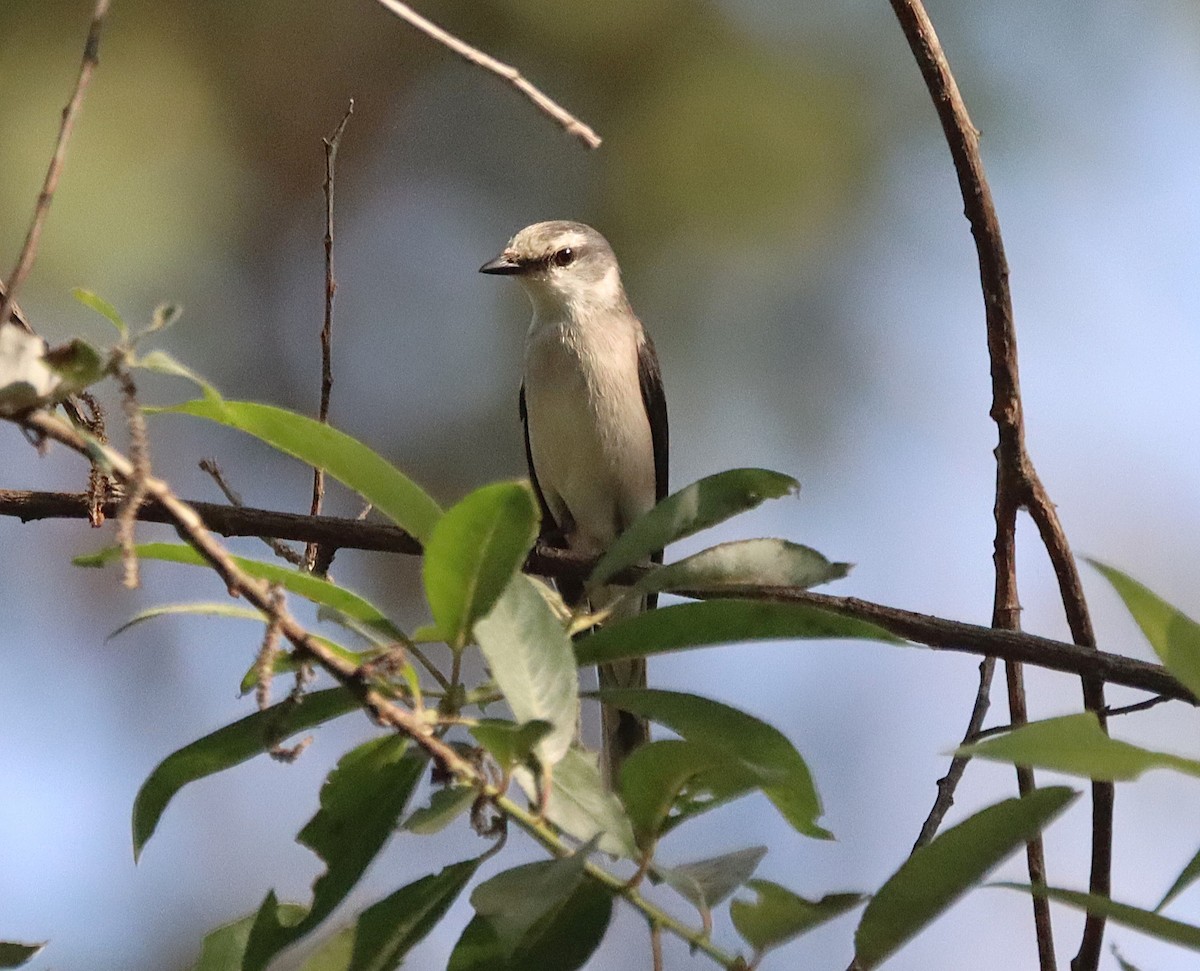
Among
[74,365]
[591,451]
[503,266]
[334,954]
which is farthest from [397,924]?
[503,266]

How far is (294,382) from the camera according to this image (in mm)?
7195

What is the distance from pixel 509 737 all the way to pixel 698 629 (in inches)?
13.4

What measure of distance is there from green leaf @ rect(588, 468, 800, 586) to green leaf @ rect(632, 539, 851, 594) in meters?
0.04

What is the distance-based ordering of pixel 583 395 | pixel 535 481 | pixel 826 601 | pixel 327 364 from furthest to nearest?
pixel 535 481
pixel 583 395
pixel 327 364
pixel 826 601

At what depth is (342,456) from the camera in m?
1.60

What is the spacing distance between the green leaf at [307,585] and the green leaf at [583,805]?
0.26 m

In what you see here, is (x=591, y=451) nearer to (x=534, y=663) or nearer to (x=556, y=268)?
(x=556, y=268)

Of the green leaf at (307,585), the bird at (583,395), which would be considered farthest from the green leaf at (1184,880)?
the bird at (583,395)

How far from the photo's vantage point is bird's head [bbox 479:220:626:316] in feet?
18.6

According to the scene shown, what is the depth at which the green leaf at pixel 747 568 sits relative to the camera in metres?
Result: 1.79

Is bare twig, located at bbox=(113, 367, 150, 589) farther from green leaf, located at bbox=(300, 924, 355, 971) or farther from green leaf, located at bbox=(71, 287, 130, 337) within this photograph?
green leaf, located at bbox=(300, 924, 355, 971)

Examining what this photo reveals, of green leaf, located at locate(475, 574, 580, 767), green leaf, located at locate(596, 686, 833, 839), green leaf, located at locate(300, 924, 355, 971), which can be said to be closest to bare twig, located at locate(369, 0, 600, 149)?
green leaf, located at locate(475, 574, 580, 767)

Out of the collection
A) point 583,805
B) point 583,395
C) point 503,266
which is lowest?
point 583,805

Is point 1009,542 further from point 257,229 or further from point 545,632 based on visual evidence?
point 257,229
